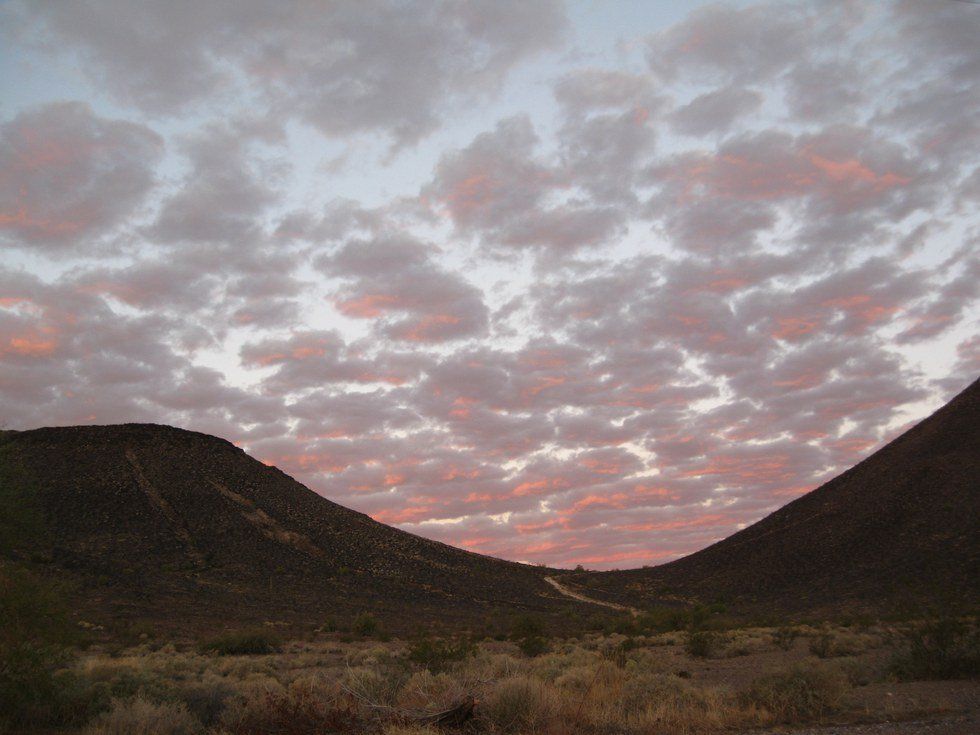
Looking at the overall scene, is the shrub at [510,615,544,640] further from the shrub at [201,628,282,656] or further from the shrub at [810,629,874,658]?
the shrub at [810,629,874,658]

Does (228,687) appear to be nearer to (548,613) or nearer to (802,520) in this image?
(548,613)

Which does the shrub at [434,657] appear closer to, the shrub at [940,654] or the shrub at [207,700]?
the shrub at [207,700]

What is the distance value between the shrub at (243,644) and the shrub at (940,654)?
2456 cm

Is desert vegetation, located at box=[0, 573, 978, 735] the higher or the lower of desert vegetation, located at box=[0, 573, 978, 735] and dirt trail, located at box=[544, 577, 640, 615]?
the higher

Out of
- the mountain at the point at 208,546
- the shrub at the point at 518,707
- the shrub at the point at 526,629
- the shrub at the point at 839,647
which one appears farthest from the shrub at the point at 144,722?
the mountain at the point at 208,546

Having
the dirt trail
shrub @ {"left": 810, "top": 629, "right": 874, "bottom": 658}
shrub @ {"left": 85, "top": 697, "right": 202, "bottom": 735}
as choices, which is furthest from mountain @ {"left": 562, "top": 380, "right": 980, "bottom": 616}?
shrub @ {"left": 85, "top": 697, "right": 202, "bottom": 735}

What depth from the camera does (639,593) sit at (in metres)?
75.6

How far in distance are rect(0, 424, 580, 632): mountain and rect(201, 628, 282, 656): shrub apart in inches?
430

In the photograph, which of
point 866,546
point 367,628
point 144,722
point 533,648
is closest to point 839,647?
point 533,648

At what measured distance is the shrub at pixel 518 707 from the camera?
11.1 metres

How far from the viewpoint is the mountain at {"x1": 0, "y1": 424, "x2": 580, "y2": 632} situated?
49.5 metres

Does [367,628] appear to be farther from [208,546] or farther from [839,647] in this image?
[208,546]

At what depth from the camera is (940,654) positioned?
55.3 ft

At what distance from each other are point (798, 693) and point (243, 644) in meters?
25.3
